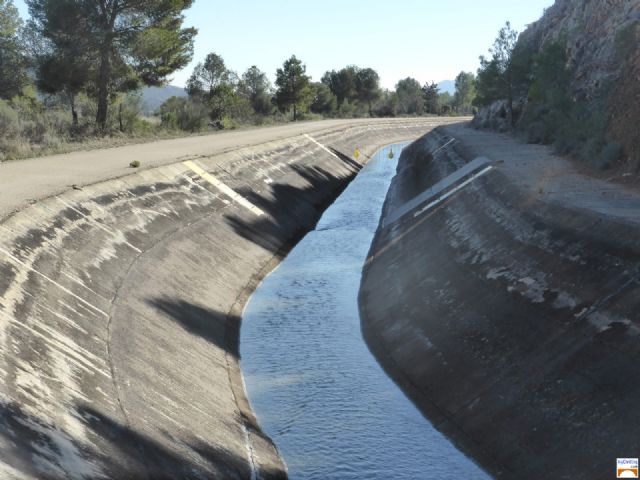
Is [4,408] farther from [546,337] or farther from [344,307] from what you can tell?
[344,307]

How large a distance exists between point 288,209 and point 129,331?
24.0 metres

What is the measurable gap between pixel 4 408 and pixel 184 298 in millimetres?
12055

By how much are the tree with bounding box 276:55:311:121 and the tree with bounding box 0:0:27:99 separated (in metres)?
50.9

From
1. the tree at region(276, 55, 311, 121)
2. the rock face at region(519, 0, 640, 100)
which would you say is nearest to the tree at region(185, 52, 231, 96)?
the tree at region(276, 55, 311, 121)

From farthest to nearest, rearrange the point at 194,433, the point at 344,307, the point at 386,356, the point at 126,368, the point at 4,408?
the point at 344,307 → the point at 386,356 → the point at 126,368 → the point at 194,433 → the point at 4,408

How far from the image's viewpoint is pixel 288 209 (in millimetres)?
41875

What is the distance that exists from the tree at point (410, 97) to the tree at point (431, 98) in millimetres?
1753

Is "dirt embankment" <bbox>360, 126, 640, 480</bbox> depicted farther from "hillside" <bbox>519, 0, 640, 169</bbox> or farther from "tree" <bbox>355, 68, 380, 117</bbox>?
"tree" <bbox>355, 68, 380, 117</bbox>

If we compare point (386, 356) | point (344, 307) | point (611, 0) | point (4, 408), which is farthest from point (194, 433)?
point (611, 0)

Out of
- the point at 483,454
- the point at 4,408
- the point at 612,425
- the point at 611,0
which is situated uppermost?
the point at 611,0

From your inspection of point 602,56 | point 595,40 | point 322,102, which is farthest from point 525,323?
point 322,102

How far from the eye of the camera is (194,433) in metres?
14.5

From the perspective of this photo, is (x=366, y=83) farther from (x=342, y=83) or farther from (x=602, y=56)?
(x=602, y=56)

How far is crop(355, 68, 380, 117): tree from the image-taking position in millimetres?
154500
